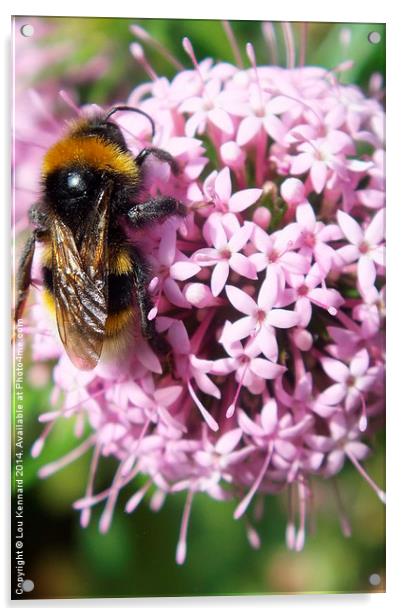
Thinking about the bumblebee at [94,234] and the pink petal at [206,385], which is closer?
the bumblebee at [94,234]

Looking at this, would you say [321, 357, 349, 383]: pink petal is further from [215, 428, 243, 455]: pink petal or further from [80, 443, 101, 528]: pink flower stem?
[80, 443, 101, 528]: pink flower stem

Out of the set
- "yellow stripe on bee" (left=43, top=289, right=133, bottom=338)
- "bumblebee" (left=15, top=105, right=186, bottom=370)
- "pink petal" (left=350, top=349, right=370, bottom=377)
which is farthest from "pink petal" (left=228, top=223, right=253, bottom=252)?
"pink petal" (left=350, top=349, right=370, bottom=377)

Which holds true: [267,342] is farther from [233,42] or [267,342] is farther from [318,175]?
[233,42]

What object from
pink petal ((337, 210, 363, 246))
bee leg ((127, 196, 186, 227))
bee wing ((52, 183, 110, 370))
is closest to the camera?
bee wing ((52, 183, 110, 370))

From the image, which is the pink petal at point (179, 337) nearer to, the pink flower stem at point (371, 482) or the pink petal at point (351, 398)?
the pink petal at point (351, 398)

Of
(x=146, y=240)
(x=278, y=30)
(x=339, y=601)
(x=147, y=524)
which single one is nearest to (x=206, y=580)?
(x=147, y=524)

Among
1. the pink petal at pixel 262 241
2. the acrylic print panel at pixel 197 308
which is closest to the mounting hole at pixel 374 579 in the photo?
the acrylic print panel at pixel 197 308
